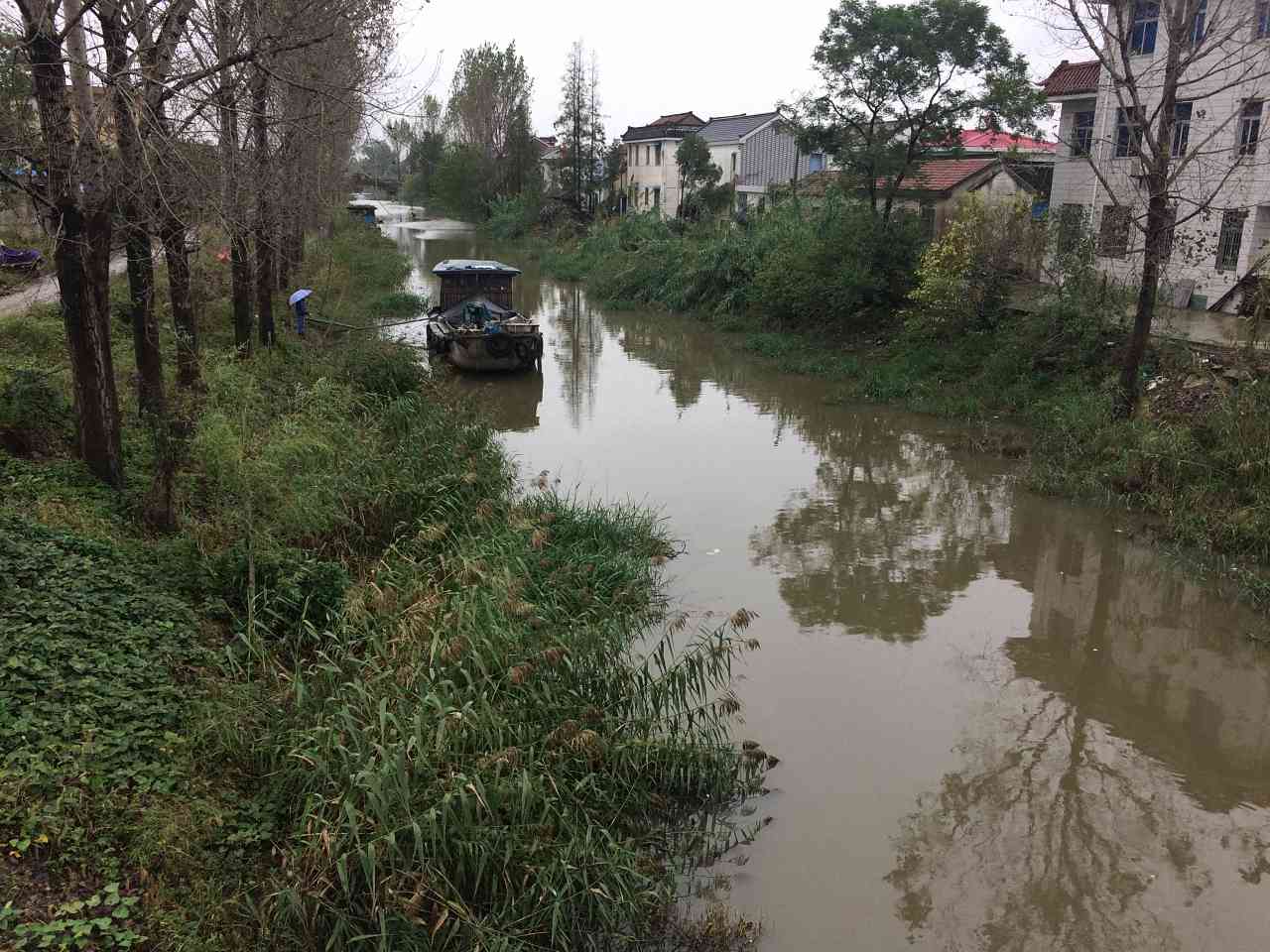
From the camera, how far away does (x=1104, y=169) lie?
20.5m

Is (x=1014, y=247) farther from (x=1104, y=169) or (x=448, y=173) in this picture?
(x=448, y=173)

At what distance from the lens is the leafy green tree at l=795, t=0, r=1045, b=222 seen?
59.9ft

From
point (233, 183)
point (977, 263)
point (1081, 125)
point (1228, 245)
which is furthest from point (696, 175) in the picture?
point (233, 183)

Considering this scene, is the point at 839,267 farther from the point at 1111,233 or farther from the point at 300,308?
the point at 300,308

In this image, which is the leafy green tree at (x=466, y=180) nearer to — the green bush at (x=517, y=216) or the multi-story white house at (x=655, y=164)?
the green bush at (x=517, y=216)

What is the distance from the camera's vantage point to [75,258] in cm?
705

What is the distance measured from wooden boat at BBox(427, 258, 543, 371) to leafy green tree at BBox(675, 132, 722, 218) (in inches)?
635

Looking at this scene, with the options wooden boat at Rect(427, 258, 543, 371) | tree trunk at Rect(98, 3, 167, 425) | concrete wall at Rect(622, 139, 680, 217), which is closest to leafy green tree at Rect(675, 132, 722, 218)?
concrete wall at Rect(622, 139, 680, 217)

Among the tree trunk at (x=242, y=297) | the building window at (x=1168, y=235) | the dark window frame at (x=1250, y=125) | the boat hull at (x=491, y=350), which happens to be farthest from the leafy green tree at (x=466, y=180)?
→ the building window at (x=1168, y=235)

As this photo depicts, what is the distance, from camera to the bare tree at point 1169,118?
11609 mm

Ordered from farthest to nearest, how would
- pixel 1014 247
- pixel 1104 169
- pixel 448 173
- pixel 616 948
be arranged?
1. pixel 448 173
2. pixel 1104 169
3. pixel 1014 247
4. pixel 616 948

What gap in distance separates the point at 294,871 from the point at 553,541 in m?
4.80

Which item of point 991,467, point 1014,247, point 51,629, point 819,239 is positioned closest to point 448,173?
point 819,239

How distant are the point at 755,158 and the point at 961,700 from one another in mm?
36176
